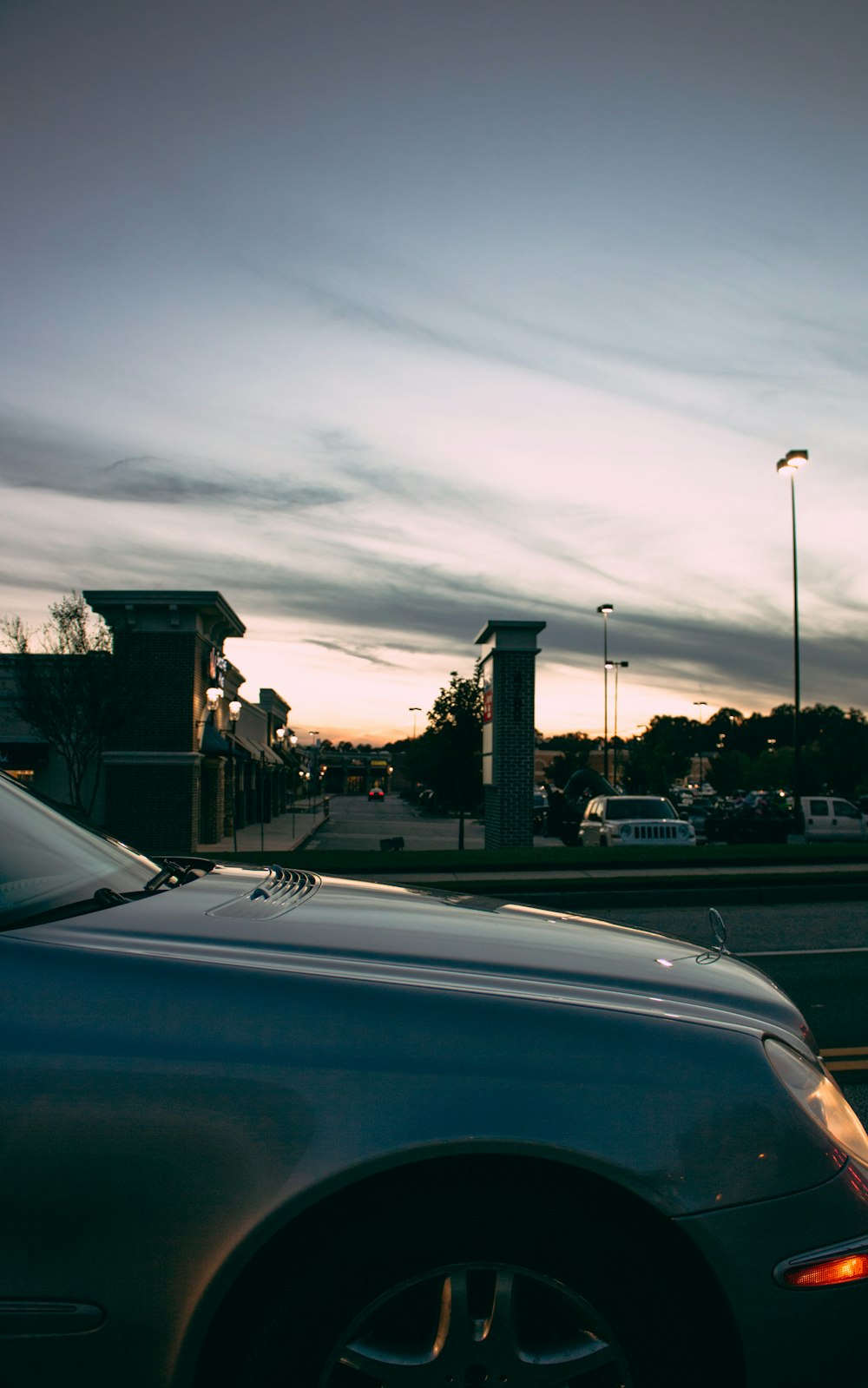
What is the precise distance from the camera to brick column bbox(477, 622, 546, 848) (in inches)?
924

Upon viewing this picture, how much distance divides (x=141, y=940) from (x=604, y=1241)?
993 mm

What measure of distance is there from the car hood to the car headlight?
8 centimetres

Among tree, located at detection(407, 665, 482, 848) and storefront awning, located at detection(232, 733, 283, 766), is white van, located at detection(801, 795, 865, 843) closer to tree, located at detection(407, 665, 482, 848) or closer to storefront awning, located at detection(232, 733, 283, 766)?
tree, located at detection(407, 665, 482, 848)

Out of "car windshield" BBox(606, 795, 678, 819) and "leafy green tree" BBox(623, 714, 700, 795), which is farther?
"leafy green tree" BBox(623, 714, 700, 795)

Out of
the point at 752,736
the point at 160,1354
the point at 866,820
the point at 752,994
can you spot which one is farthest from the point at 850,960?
the point at 752,736

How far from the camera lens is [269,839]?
3512cm

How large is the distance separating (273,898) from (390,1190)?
3.01 feet

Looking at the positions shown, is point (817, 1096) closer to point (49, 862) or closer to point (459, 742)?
point (49, 862)

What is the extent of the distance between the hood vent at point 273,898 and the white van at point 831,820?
3329cm

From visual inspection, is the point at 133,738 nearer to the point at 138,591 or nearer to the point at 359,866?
the point at 138,591

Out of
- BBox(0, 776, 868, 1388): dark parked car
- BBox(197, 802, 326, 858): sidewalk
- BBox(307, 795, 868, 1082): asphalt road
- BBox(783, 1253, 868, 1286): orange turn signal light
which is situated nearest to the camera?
BBox(0, 776, 868, 1388): dark parked car

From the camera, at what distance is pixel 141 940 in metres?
1.89

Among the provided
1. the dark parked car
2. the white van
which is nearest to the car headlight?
the dark parked car

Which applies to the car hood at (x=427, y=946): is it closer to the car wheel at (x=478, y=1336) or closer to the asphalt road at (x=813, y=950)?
the car wheel at (x=478, y=1336)
